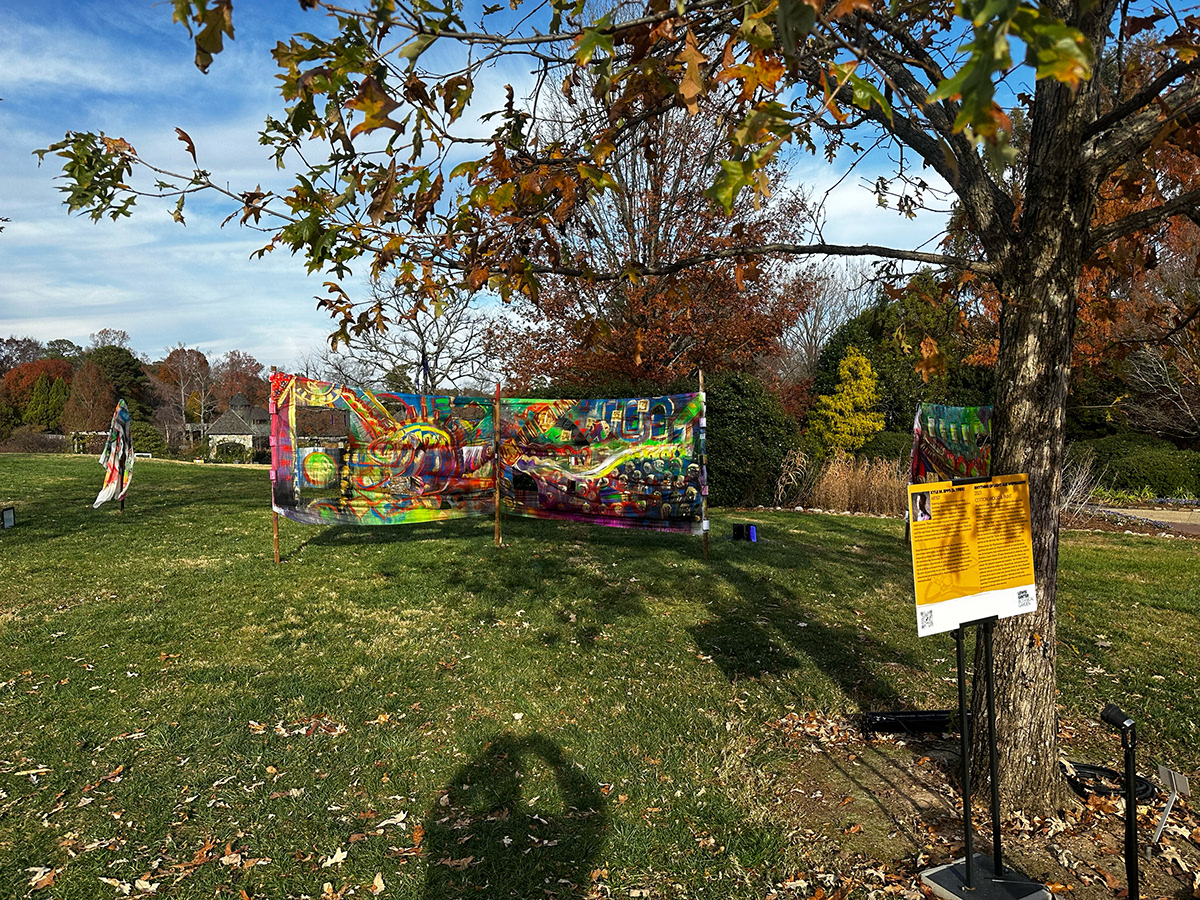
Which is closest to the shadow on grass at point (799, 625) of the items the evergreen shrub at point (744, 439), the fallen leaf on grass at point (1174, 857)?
the fallen leaf on grass at point (1174, 857)

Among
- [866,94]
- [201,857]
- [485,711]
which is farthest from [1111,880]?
[201,857]

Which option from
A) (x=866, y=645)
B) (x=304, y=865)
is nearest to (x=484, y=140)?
(x=304, y=865)

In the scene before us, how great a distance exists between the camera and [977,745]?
3621mm

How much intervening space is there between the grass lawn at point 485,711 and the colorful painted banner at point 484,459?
771 mm

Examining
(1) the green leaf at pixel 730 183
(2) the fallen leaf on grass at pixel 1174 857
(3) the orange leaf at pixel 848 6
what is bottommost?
(2) the fallen leaf on grass at pixel 1174 857

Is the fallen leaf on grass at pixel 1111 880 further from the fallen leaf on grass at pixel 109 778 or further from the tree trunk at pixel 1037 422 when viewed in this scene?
the fallen leaf on grass at pixel 109 778

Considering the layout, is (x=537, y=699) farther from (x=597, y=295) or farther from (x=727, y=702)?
(x=597, y=295)

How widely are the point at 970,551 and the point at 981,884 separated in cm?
136

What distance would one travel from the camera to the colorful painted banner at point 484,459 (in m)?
8.45

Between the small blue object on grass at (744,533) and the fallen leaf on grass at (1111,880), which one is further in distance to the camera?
the small blue object on grass at (744,533)

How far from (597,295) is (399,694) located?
1255 cm

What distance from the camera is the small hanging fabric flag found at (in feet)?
35.4

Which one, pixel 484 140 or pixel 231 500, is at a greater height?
pixel 484 140

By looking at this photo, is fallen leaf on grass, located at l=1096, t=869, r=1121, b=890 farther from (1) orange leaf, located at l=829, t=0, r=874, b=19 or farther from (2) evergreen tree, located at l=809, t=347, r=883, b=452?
(2) evergreen tree, located at l=809, t=347, r=883, b=452
